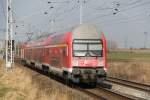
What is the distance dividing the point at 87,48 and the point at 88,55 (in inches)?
15.8

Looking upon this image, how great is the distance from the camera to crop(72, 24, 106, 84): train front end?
20.9 metres

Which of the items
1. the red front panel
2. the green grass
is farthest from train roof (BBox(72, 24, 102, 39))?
the green grass

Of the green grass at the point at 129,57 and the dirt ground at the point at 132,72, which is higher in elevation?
the green grass at the point at 129,57

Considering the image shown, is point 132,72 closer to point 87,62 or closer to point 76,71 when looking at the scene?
point 87,62

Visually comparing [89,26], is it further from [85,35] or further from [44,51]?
[44,51]

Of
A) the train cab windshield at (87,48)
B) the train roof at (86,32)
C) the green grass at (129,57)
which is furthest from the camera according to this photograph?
the green grass at (129,57)

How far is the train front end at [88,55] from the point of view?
822 inches

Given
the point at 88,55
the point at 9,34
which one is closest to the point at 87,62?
the point at 88,55

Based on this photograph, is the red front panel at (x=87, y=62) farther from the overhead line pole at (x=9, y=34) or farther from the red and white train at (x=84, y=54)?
the overhead line pole at (x=9, y=34)

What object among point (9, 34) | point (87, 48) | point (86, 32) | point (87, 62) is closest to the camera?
point (87, 62)

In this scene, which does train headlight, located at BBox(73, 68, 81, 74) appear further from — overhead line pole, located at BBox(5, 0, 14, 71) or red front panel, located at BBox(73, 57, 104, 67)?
overhead line pole, located at BBox(5, 0, 14, 71)

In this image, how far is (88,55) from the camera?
21.3m

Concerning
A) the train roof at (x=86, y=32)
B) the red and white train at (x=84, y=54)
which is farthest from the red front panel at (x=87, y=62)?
the train roof at (x=86, y=32)

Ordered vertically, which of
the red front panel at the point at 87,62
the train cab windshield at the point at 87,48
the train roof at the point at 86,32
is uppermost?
the train roof at the point at 86,32
